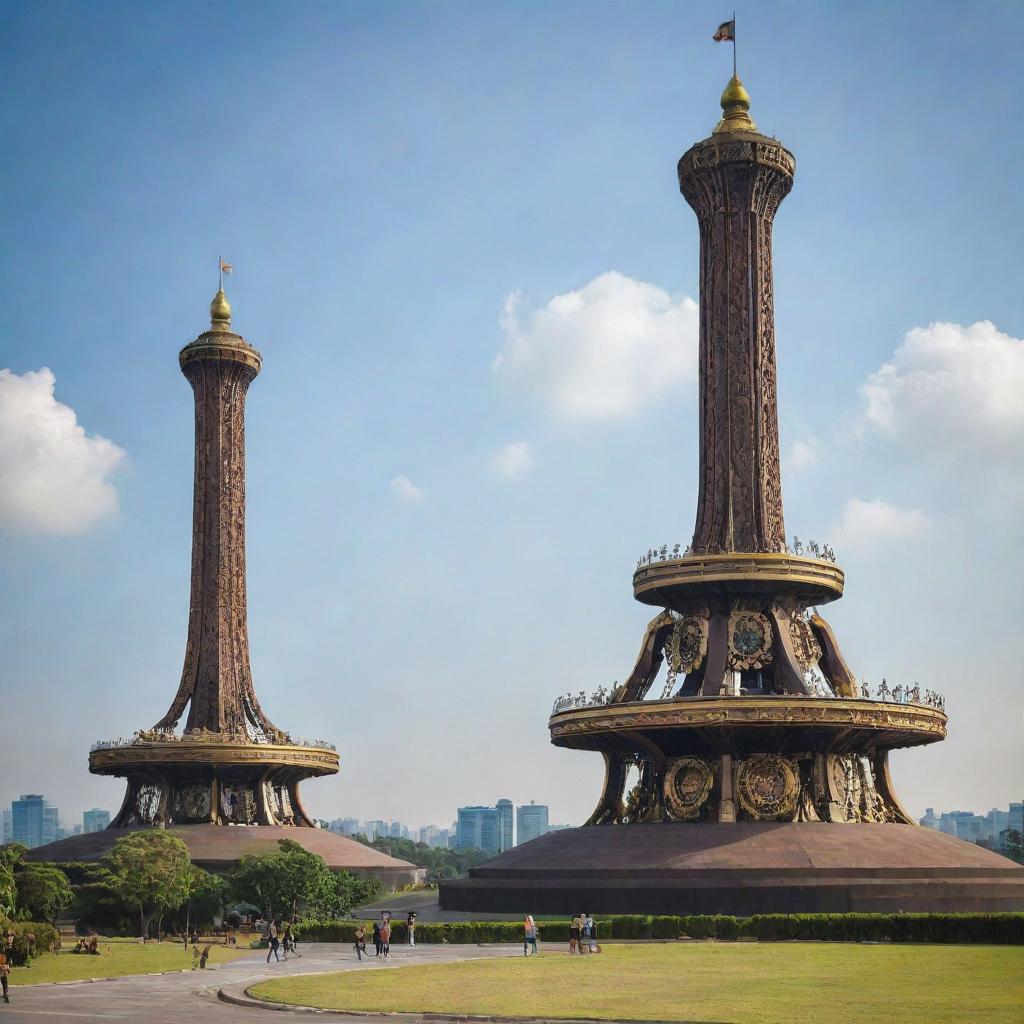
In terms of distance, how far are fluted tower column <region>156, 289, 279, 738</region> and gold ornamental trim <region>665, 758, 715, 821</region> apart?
25142 mm

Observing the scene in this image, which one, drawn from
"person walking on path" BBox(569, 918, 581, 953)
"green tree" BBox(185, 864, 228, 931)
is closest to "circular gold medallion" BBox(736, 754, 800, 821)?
"person walking on path" BBox(569, 918, 581, 953)

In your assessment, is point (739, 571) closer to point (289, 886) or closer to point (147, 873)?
point (289, 886)

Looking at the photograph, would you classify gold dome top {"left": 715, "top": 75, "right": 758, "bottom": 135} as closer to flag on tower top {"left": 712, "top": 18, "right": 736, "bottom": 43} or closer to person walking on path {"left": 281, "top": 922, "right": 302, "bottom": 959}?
flag on tower top {"left": 712, "top": 18, "right": 736, "bottom": 43}

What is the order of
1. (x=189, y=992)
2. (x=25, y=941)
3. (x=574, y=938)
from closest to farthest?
(x=189, y=992)
(x=25, y=941)
(x=574, y=938)

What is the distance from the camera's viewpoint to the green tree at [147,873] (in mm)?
46156

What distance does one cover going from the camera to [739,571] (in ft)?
164

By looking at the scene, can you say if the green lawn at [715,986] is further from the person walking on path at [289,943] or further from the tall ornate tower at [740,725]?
the tall ornate tower at [740,725]

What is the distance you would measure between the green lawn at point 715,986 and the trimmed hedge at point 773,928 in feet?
5.15

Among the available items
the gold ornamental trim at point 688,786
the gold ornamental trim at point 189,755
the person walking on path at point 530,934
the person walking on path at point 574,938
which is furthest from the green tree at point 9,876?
the gold ornamental trim at point 688,786

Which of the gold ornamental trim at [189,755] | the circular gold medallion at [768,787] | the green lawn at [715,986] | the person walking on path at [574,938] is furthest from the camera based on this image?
the gold ornamental trim at [189,755]

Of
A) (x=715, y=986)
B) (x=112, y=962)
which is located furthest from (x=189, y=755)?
(x=715, y=986)

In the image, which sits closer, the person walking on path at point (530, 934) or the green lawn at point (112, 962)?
the green lawn at point (112, 962)

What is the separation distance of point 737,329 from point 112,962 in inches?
1192

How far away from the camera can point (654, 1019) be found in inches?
869
